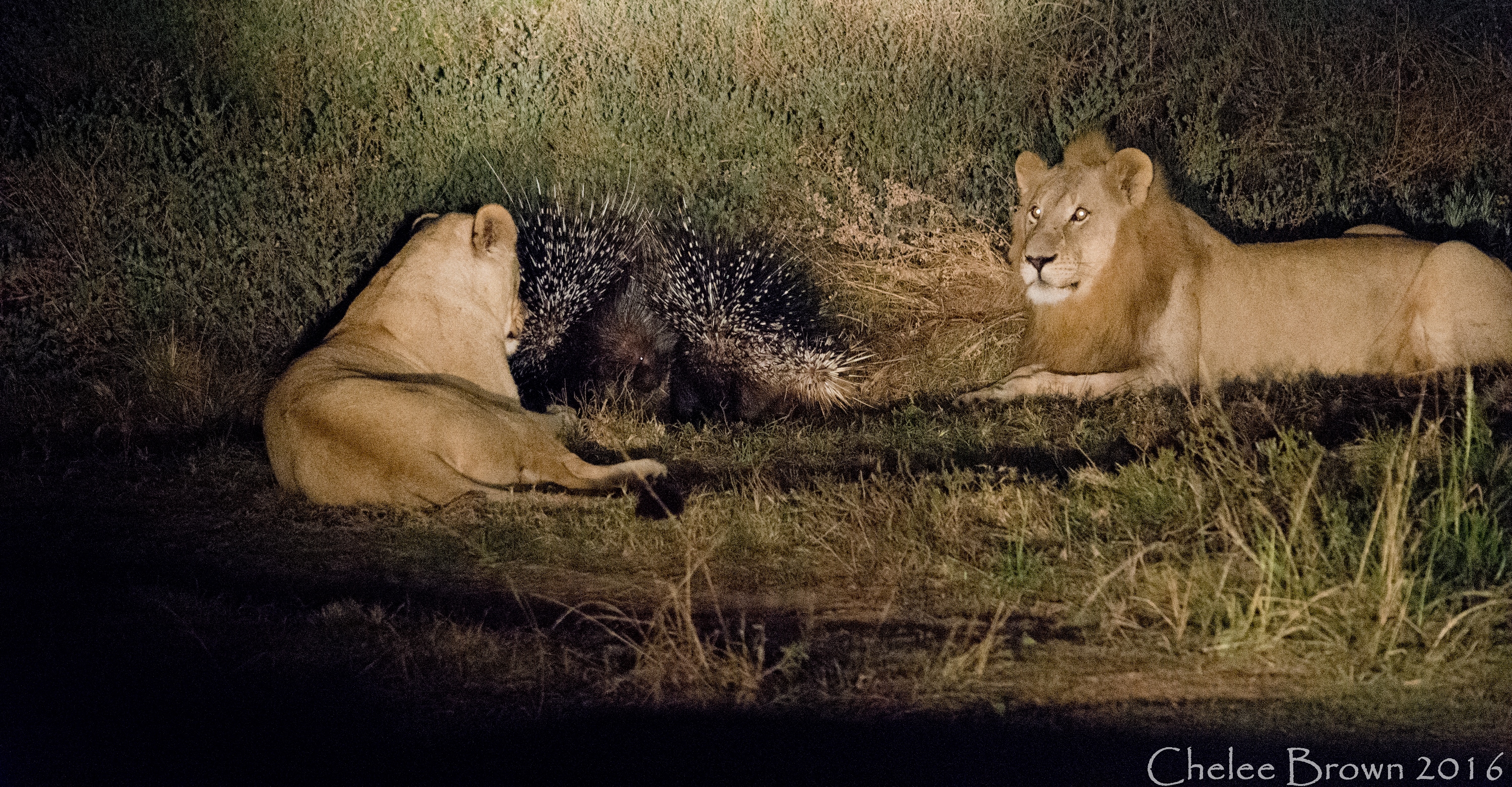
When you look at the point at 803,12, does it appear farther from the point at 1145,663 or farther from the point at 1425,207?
the point at 1145,663

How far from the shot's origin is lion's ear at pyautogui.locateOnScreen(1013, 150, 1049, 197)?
792 cm

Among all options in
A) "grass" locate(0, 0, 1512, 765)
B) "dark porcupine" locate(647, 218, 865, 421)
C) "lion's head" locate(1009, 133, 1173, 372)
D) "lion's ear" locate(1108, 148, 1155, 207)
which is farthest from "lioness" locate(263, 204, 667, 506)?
"lion's ear" locate(1108, 148, 1155, 207)

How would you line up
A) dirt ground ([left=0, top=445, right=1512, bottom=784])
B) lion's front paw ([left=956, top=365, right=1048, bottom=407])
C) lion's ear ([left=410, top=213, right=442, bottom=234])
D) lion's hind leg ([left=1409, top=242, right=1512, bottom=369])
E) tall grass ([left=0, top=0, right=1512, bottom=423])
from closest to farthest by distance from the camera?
dirt ground ([left=0, top=445, right=1512, bottom=784])
lion's hind leg ([left=1409, top=242, right=1512, bottom=369])
lion's ear ([left=410, top=213, right=442, bottom=234])
lion's front paw ([left=956, top=365, right=1048, bottom=407])
tall grass ([left=0, top=0, right=1512, bottom=423])

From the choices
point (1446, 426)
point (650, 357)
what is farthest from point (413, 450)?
point (1446, 426)

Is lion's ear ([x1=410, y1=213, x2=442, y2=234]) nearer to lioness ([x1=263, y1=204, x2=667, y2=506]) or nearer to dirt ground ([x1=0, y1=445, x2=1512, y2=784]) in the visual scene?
lioness ([x1=263, y1=204, x2=667, y2=506])

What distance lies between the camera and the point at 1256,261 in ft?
25.3

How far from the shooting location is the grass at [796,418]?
4.13m

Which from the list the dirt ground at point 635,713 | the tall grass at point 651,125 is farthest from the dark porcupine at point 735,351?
the dirt ground at point 635,713

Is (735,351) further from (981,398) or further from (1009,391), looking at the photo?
(1009,391)

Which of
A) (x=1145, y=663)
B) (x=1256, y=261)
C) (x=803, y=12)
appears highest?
(x=803, y=12)

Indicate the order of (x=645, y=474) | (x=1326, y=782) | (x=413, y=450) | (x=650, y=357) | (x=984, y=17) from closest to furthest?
(x=1326, y=782)
(x=413, y=450)
(x=645, y=474)
(x=650, y=357)
(x=984, y=17)

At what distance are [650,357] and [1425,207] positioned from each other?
5872mm

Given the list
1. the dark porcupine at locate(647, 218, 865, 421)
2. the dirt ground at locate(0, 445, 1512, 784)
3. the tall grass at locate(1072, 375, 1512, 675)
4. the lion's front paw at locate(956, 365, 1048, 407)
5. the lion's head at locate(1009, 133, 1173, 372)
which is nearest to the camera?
the dirt ground at locate(0, 445, 1512, 784)

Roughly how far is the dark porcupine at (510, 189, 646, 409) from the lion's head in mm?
2733
